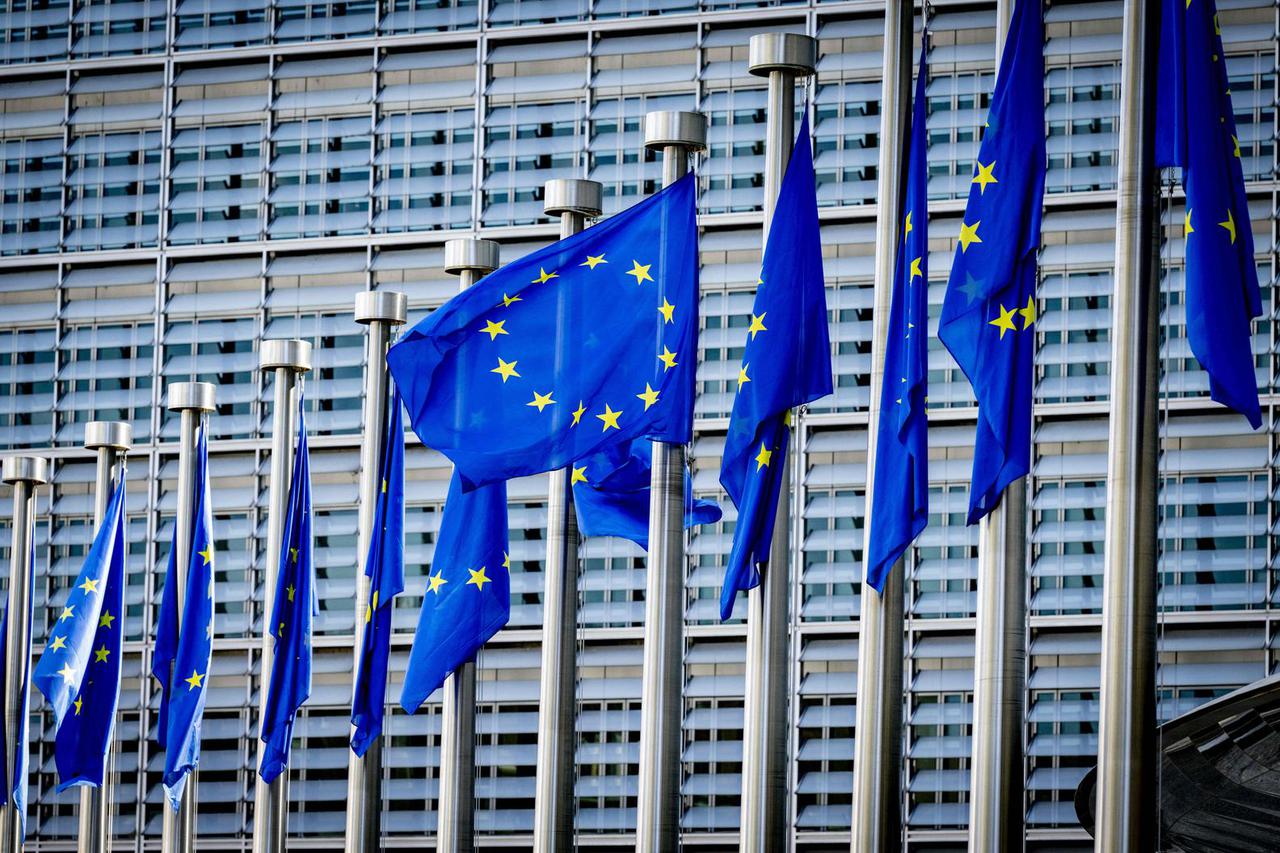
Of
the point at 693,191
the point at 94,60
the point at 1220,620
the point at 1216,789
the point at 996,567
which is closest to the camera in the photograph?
the point at 996,567

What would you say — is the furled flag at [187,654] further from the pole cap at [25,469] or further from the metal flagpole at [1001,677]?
the metal flagpole at [1001,677]

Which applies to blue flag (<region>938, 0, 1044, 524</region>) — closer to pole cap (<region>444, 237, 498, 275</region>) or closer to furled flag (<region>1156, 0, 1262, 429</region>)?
furled flag (<region>1156, 0, 1262, 429</region>)

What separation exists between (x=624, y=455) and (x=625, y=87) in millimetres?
19763

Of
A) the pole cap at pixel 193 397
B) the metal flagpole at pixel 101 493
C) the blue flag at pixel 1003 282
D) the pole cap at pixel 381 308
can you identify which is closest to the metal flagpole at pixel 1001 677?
the blue flag at pixel 1003 282

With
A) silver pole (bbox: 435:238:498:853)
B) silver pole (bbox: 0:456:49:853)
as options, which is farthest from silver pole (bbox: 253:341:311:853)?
silver pole (bbox: 435:238:498:853)

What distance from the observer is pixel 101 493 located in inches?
1216

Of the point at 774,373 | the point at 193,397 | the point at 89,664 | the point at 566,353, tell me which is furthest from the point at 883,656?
the point at 193,397

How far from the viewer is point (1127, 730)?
1590 cm

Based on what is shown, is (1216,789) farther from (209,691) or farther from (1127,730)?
→ (209,691)

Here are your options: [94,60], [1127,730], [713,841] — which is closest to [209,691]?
[713,841]

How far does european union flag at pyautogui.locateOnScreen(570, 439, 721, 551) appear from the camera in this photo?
20.9 metres

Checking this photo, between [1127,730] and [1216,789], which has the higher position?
[1127,730]

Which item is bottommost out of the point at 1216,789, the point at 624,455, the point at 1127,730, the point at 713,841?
the point at 713,841

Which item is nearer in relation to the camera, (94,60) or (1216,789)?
(1216,789)
